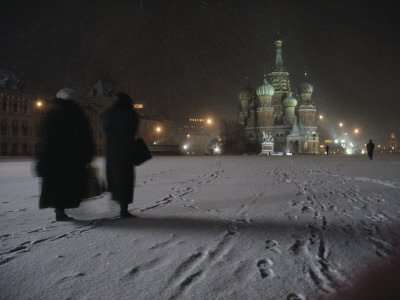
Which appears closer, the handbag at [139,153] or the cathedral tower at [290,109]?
the handbag at [139,153]

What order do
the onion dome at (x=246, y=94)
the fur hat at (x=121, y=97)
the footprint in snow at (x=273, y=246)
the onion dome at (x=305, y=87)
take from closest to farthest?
the footprint in snow at (x=273, y=246) → the fur hat at (x=121, y=97) → the onion dome at (x=305, y=87) → the onion dome at (x=246, y=94)

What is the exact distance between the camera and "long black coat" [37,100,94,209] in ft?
17.9

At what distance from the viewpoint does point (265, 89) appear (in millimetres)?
84875

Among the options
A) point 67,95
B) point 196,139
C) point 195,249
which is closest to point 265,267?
point 195,249

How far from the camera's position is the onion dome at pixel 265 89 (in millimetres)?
84875

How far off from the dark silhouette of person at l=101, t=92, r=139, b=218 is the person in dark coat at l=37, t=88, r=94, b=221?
37 centimetres

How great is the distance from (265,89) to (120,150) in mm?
82322

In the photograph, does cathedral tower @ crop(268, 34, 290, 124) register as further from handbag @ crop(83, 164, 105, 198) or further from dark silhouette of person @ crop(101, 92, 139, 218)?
handbag @ crop(83, 164, 105, 198)

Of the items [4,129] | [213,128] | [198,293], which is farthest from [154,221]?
[213,128]

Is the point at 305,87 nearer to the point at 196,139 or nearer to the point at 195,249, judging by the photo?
the point at 196,139

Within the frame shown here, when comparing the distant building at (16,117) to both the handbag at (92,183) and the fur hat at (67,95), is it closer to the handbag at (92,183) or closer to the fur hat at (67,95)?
the fur hat at (67,95)

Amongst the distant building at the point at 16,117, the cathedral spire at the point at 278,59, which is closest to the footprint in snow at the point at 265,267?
the distant building at the point at 16,117

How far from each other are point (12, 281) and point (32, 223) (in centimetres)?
260

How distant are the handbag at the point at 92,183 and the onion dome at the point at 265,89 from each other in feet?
270
